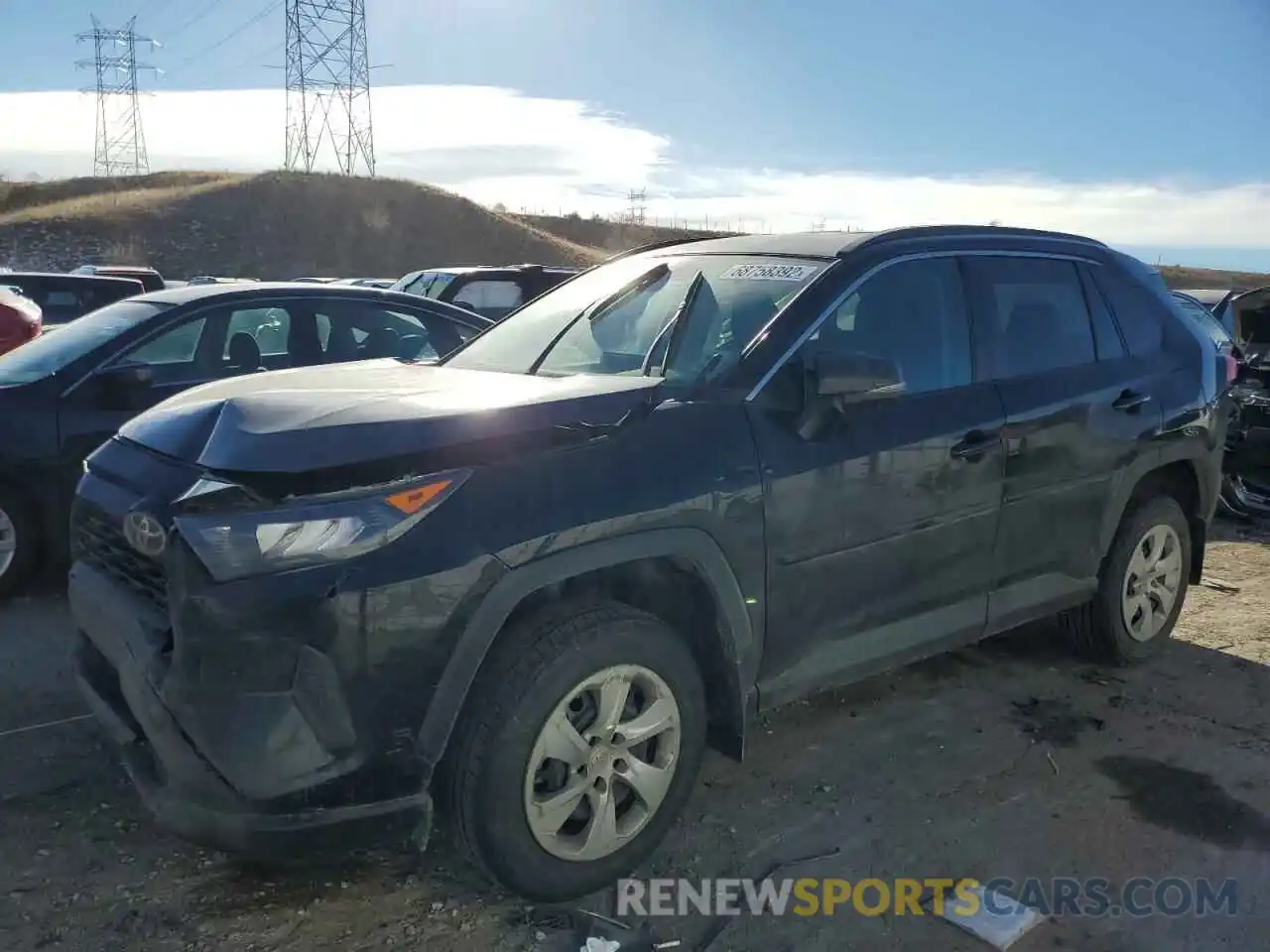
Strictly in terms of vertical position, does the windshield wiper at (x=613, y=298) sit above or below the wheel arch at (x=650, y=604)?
above

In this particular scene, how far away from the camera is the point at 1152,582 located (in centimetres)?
494

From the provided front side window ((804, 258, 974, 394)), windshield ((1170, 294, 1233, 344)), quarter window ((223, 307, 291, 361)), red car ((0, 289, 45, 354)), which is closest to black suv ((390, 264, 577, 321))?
red car ((0, 289, 45, 354))

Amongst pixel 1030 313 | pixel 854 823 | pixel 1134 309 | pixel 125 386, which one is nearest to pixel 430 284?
pixel 125 386

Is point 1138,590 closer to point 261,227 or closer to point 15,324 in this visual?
point 15,324

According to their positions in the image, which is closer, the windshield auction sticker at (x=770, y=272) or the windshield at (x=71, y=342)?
the windshield auction sticker at (x=770, y=272)

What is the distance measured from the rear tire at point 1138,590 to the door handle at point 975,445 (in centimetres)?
118

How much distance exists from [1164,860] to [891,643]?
105 cm

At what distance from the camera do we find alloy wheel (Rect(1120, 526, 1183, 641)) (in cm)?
482

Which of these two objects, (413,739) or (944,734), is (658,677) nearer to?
(413,739)

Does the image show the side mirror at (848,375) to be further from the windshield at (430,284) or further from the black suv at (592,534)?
the windshield at (430,284)

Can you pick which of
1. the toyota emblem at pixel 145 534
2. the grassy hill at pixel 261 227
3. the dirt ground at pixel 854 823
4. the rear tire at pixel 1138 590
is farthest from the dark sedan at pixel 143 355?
the grassy hill at pixel 261 227

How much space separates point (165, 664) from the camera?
107 inches

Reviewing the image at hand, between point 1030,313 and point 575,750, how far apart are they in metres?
2.63

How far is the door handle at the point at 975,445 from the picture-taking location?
378cm
